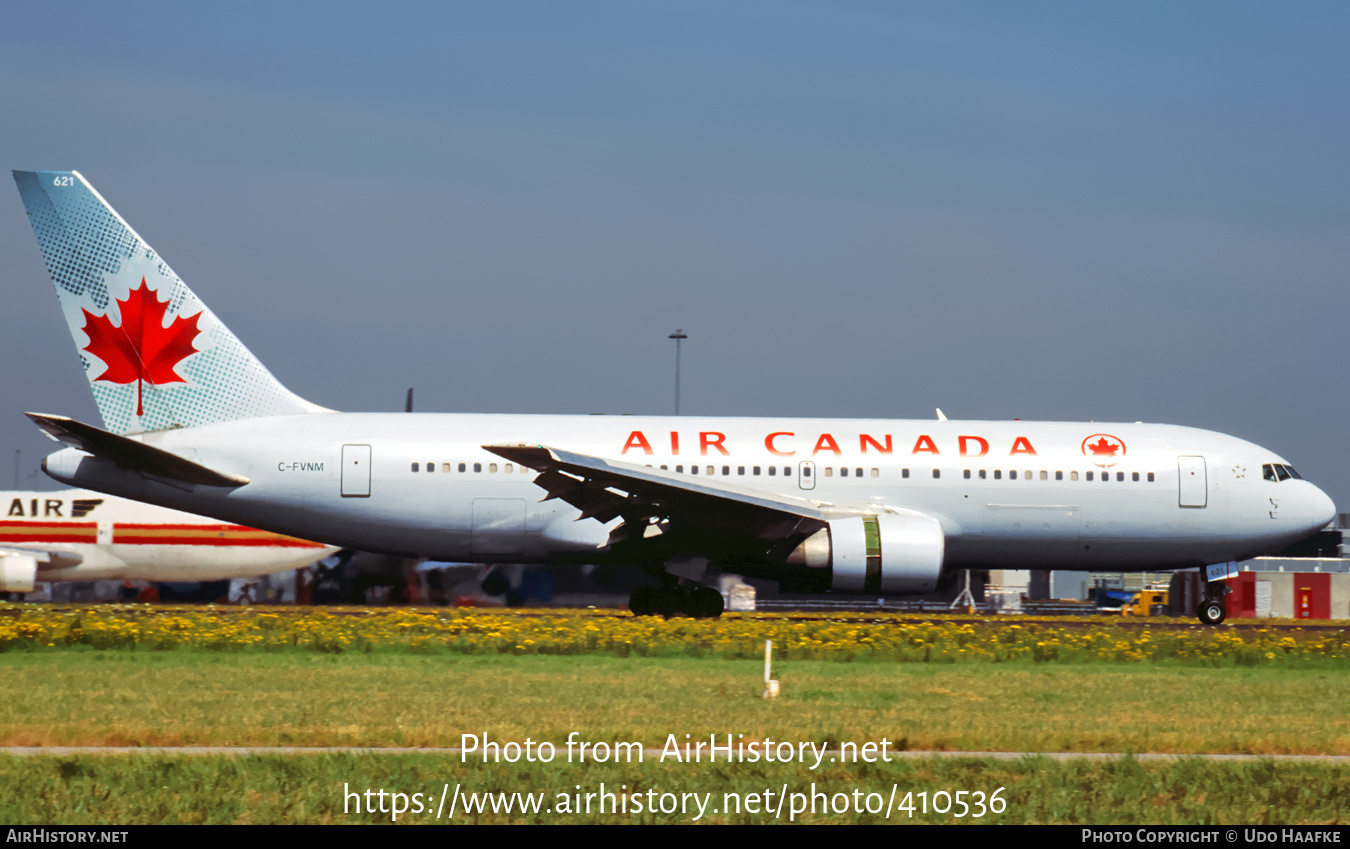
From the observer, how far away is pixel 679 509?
71.5ft

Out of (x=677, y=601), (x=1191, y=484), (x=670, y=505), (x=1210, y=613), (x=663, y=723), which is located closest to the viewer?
(x=663, y=723)

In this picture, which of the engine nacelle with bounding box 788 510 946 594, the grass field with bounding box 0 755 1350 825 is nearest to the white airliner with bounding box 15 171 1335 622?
the engine nacelle with bounding box 788 510 946 594

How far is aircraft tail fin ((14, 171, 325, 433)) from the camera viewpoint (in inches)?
934

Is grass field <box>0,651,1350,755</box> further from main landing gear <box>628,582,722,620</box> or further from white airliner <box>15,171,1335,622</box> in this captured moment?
main landing gear <box>628,582,722,620</box>

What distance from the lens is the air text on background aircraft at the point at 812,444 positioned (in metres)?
23.4

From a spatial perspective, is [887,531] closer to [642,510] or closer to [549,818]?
[642,510]

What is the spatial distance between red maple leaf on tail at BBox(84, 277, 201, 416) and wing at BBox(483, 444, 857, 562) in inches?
279

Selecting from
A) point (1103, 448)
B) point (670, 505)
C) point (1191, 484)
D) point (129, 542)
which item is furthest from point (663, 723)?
point (129, 542)

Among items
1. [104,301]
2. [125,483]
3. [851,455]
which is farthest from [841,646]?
[104,301]

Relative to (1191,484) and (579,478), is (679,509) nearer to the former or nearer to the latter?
(579,478)

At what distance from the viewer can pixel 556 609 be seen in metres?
26.7

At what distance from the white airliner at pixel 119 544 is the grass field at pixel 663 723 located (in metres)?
17.0

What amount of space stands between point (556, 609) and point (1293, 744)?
18.3m

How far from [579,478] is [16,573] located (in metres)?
20.8
